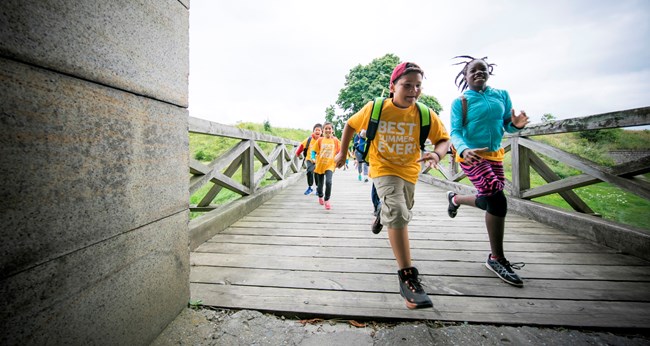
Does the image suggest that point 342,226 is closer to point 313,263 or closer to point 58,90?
point 313,263

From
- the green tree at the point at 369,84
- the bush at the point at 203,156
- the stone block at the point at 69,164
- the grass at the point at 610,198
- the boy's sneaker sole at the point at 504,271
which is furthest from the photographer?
the green tree at the point at 369,84

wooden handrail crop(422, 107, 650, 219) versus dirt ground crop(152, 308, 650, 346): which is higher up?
wooden handrail crop(422, 107, 650, 219)

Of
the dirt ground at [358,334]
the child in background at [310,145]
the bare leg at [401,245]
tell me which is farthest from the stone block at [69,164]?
the child in background at [310,145]

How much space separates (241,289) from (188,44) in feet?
5.40

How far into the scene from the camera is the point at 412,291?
1.65 m

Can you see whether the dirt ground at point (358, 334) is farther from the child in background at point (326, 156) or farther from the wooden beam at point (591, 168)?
the child in background at point (326, 156)

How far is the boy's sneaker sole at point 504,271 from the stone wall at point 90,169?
225 centimetres

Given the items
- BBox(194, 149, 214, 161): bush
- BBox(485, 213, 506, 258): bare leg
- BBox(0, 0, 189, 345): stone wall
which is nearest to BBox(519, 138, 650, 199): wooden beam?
BBox(485, 213, 506, 258): bare leg

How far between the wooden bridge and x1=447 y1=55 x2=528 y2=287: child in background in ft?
1.14

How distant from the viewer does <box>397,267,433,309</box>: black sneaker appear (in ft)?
5.17

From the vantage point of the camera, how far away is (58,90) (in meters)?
0.87

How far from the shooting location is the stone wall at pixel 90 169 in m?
0.76

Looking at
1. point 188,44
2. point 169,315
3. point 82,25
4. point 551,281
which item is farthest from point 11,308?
point 551,281

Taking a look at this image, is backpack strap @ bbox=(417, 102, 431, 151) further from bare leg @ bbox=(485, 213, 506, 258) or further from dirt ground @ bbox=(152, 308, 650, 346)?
dirt ground @ bbox=(152, 308, 650, 346)
